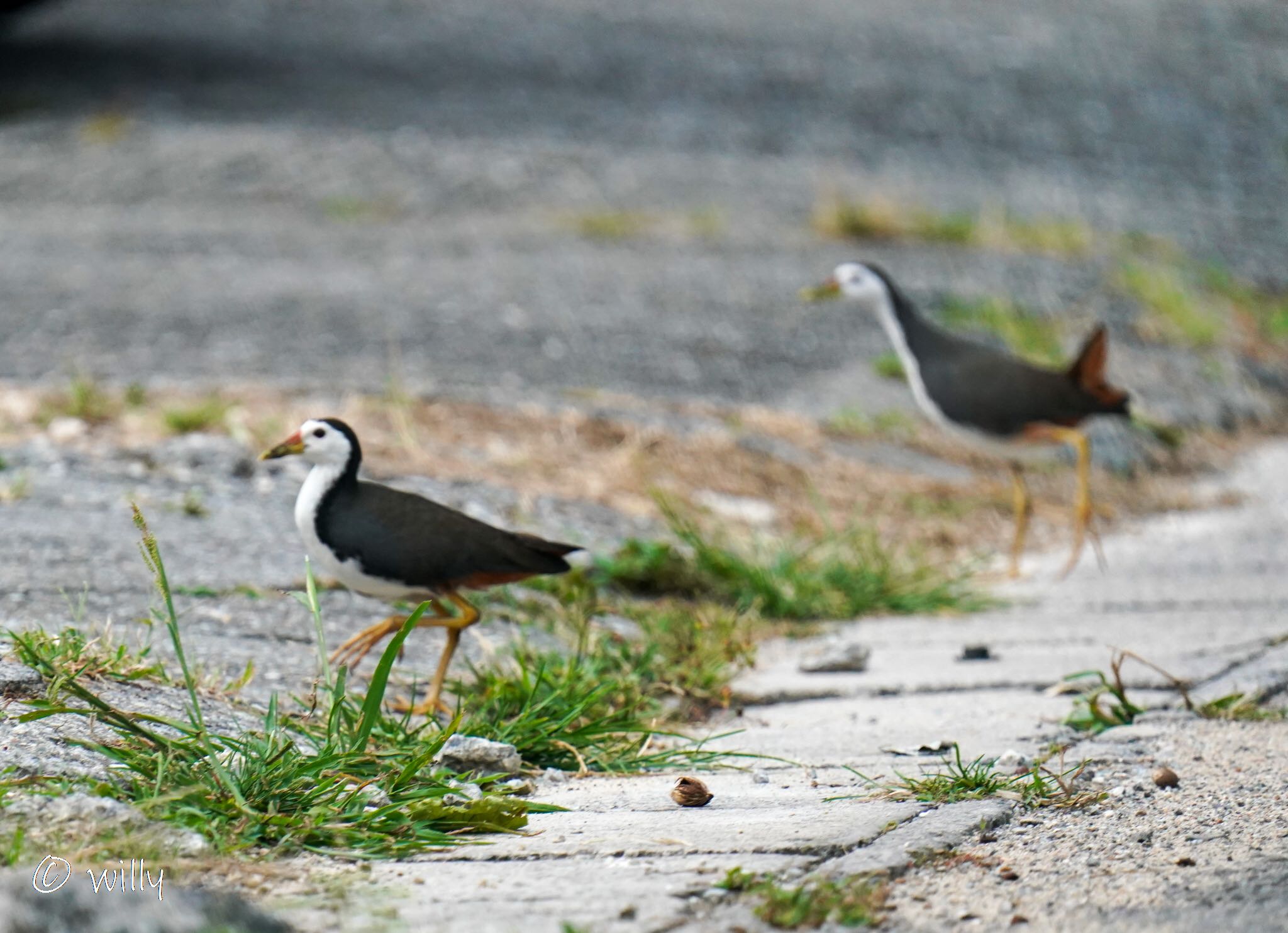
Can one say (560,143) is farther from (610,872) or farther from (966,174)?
(610,872)

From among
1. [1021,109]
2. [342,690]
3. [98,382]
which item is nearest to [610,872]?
[342,690]

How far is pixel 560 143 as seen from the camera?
14898mm

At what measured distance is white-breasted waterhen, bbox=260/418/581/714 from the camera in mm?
3875

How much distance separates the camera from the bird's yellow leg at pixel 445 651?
12.3 feet

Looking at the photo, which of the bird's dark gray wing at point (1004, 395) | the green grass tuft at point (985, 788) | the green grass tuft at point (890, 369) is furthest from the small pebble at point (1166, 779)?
the green grass tuft at point (890, 369)

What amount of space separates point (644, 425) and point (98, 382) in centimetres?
254

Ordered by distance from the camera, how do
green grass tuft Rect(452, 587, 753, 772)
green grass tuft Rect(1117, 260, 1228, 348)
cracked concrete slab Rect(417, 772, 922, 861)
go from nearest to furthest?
cracked concrete slab Rect(417, 772, 922, 861), green grass tuft Rect(452, 587, 753, 772), green grass tuft Rect(1117, 260, 1228, 348)

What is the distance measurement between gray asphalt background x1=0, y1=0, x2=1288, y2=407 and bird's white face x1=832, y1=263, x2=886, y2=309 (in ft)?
3.65

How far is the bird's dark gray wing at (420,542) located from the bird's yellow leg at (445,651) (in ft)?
0.20

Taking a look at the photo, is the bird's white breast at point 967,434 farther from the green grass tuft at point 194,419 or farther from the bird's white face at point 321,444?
the bird's white face at point 321,444

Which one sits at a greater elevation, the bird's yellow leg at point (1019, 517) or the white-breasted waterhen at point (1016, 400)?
the white-breasted waterhen at point (1016, 400)

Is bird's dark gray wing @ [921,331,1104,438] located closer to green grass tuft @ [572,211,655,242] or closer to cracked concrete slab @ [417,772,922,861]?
cracked concrete slab @ [417,772,922,861]

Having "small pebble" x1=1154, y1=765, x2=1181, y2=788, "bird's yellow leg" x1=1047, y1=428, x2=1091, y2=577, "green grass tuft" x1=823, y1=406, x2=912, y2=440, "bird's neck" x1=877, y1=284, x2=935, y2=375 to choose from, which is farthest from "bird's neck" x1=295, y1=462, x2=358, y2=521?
"green grass tuft" x1=823, y1=406, x2=912, y2=440

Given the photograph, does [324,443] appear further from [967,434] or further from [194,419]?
[967,434]
